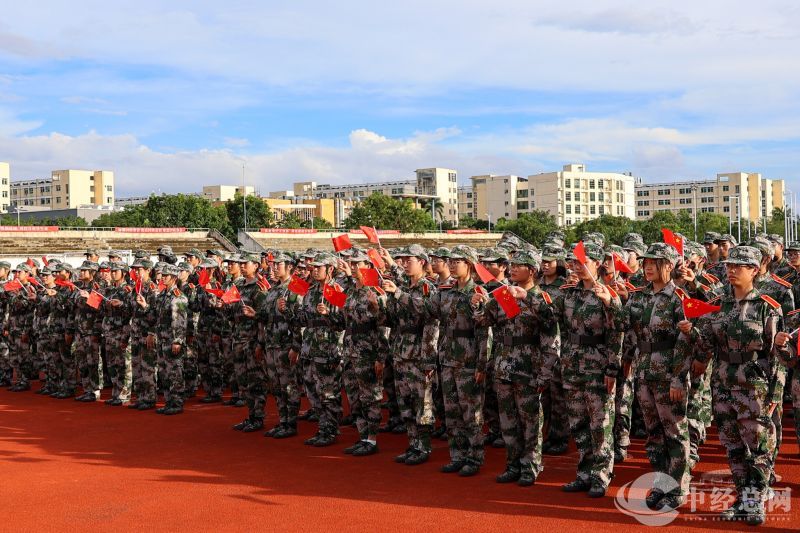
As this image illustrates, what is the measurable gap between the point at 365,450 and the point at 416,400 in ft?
2.79

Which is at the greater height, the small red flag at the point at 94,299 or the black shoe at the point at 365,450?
the small red flag at the point at 94,299

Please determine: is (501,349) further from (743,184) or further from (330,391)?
(743,184)

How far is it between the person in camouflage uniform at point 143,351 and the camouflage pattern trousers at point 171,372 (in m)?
0.19

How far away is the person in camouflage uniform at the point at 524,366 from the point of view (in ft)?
21.0

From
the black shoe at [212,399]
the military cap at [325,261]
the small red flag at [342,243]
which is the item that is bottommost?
the black shoe at [212,399]

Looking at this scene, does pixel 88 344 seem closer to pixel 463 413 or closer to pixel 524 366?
pixel 463 413

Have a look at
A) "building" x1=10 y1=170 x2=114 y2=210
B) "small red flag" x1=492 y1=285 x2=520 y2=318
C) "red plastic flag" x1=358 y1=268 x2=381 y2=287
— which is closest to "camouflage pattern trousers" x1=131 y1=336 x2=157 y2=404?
"red plastic flag" x1=358 y1=268 x2=381 y2=287

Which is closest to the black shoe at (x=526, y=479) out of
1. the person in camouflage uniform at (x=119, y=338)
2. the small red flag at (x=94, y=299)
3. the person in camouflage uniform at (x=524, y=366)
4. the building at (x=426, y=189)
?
the person in camouflage uniform at (x=524, y=366)

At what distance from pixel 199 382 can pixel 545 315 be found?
7411 millimetres

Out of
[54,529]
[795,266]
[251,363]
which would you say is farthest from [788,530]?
Answer: [251,363]

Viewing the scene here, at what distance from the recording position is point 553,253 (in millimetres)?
7121

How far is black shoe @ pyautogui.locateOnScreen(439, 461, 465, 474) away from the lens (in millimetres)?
6926

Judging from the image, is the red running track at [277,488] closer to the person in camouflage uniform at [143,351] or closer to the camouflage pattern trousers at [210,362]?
the person in camouflage uniform at [143,351]

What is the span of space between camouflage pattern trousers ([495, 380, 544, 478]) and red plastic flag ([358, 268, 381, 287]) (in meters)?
1.71
